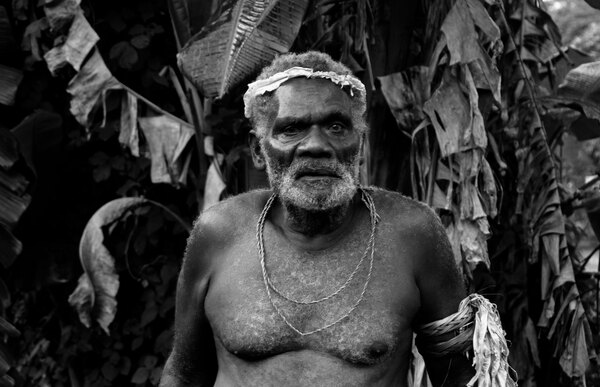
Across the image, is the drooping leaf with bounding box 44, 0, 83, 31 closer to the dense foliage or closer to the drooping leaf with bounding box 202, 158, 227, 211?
the dense foliage

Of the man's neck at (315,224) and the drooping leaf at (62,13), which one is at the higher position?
the man's neck at (315,224)

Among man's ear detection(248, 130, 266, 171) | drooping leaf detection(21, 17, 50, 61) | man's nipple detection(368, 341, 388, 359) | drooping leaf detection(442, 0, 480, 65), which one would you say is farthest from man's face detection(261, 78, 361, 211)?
drooping leaf detection(21, 17, 50, 61)

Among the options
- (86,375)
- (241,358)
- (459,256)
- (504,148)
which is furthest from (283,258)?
(86,375)

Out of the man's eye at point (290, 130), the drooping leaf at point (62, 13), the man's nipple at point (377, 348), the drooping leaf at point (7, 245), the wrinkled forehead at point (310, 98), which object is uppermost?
the wrinkled forehead at point (310, 98)

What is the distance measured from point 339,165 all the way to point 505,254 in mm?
3021

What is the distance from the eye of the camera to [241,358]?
2.83 m

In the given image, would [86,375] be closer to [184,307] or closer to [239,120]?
[239,120]

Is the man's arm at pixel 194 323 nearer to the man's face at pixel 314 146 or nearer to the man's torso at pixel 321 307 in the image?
the man's torso at pixel 321 307

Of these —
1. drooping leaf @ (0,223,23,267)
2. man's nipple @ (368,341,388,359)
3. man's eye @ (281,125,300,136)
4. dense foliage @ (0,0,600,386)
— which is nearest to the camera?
man's nipple @ (368,341,388,359)

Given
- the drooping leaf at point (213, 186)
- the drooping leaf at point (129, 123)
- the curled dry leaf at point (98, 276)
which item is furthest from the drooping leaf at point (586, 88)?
the curled dry leaf at point (98, 276)

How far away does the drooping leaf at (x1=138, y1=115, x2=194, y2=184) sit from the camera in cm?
495

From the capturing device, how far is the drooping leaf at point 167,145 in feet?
16.2

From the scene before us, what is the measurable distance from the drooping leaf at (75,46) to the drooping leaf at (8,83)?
50 cm

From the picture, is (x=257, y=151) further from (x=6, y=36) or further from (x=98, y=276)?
(x=6, y=36)
